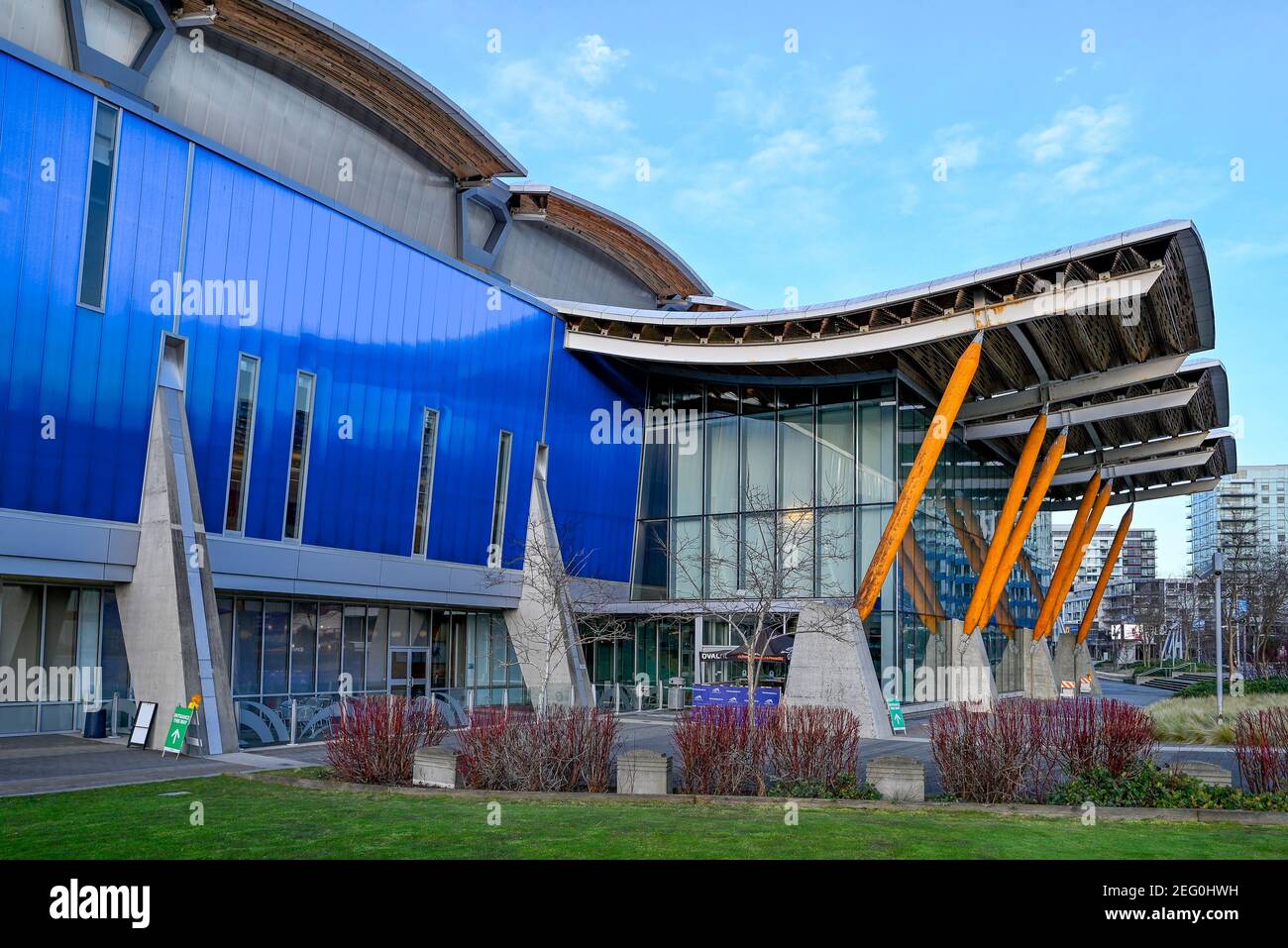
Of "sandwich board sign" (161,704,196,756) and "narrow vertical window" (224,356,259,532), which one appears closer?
"sandwich board sign" (161,704,196,756)

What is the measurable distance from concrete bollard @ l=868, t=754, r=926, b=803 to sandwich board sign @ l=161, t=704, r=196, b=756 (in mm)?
13816

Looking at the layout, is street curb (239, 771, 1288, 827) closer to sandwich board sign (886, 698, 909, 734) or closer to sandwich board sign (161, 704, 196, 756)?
sandwich board sign (161, 704, 196, 756)

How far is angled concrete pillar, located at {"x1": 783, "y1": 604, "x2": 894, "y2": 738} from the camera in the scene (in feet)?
93.9

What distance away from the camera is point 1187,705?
32.3m

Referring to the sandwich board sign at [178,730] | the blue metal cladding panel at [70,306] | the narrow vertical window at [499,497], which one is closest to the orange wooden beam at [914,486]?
the narrow vertical window at [499,497]

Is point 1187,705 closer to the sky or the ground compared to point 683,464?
closer to the ground

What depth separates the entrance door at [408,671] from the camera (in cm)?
3143

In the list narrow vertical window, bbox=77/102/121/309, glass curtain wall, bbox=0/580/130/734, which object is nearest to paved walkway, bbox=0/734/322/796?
glass curtain wall, bbox=0/580/130/734

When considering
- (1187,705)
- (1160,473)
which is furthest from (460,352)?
(1160,473)

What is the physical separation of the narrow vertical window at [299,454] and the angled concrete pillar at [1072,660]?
1644 inches

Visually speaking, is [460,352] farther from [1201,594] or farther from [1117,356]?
[1201,594]

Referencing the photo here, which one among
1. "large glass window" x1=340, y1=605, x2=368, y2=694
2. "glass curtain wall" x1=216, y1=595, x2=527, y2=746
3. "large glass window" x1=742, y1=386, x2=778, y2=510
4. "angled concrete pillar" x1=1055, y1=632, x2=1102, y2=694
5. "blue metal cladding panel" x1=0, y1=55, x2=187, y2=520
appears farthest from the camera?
"angled concrete pillar" x1=1055, y1=632, x2=1102, y2=694

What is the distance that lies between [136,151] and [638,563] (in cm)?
2252
